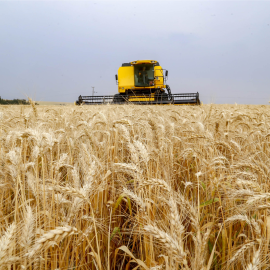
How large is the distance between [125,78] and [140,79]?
1.11 m

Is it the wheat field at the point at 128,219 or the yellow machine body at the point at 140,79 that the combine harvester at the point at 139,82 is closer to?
the yellow machine body at the point at 140,79

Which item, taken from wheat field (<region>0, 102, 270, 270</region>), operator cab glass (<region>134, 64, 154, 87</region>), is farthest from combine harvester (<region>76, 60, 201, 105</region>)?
wheat field (<region>0, 102, 270, 270</region>)

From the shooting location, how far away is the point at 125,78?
13.2 metres

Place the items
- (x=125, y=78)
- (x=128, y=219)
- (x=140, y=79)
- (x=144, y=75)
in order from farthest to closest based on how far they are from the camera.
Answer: (x=125, y=78) → (x=140, y=79) → (x=144, y=75) → (x=128, y=219)

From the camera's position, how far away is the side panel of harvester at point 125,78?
12863mm

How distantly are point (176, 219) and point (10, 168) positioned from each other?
913 millimetres

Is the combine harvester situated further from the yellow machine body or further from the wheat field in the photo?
the wheat field

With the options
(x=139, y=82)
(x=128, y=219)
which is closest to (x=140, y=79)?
(x=139, y=82)

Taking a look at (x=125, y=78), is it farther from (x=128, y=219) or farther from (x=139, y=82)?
(x=128, y=219)

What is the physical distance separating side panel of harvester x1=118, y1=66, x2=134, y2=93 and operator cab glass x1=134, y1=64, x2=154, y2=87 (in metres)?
0.44

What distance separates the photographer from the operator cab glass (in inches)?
492

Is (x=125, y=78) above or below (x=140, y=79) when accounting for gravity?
above

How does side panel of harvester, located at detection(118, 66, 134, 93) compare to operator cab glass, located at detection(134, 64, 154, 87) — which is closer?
operator cab glass, located at detection(134, 64, 154, 87)

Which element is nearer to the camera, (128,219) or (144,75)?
(128,219)
